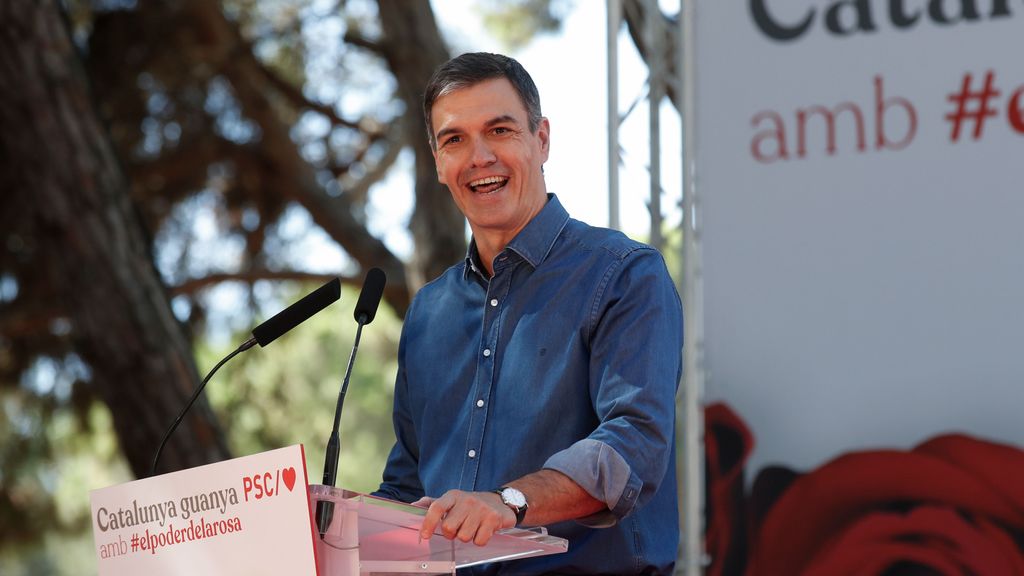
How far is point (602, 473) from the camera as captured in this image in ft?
6.16

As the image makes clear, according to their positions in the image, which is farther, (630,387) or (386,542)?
(630,387)

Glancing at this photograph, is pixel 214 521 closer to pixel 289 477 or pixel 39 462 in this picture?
pixel 289 477

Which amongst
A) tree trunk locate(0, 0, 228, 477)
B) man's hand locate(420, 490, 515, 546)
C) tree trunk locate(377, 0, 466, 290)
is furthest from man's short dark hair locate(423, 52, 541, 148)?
tree trunk locate(377, 0, 466, 290)

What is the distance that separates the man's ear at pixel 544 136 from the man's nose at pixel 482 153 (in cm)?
13

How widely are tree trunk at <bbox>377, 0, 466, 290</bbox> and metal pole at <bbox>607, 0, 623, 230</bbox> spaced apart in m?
2.63

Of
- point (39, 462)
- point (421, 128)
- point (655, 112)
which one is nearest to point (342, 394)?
point (655, 112)

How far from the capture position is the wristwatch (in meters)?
1.79

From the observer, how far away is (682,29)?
3.96 m

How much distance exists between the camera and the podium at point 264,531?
5.29ft

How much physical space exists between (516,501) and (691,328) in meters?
2.15

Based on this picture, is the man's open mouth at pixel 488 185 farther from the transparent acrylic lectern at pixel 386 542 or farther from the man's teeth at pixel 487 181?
the transparent acrylic lectern at pixel 386 542

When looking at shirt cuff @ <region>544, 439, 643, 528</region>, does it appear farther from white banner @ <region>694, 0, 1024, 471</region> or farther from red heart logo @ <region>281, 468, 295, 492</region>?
white banner @ <region>694, 0, 1024, 471</region>

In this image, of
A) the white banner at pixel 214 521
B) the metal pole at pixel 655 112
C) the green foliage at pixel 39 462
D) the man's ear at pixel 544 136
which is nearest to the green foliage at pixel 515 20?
the green foliage at pixel 39 462

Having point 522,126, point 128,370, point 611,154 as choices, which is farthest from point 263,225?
point 522,126
